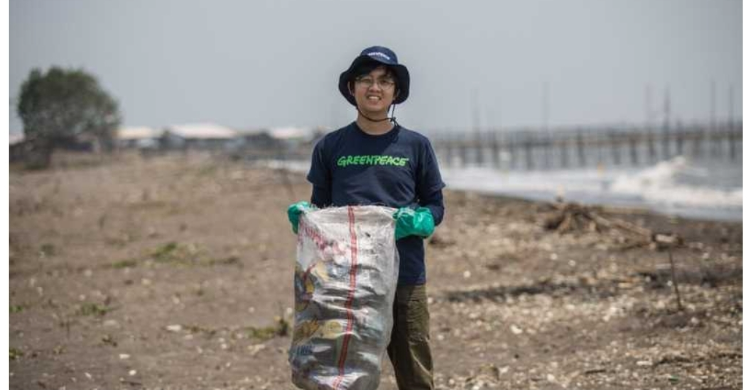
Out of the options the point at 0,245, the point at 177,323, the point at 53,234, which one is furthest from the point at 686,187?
the point at 0,245

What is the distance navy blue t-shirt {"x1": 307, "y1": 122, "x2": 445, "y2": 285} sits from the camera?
9.99ft

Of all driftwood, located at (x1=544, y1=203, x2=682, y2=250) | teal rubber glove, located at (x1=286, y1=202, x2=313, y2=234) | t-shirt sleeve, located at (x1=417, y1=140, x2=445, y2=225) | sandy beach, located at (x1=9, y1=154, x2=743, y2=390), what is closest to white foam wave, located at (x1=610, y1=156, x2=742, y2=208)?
sandy beach, located at (x1=9, y1=154, x2=743, y2=390)

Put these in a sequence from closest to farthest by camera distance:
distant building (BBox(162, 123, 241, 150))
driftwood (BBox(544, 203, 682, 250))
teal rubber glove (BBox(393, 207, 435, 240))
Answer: teal rubber glove (BBox(393, 207, 435, 240)), driftwood (BBox(544, 203, 682, 250)), distant building (BBox(162, 123, 241, 150))

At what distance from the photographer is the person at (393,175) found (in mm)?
3049

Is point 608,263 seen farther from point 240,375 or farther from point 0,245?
point 0,245

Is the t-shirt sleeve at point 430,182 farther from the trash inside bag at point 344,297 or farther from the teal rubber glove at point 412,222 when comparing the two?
the trash inside bag at point 344,297

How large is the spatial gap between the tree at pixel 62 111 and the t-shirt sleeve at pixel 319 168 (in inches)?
1331

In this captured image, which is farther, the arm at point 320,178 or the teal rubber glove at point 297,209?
the arm at point 320,178

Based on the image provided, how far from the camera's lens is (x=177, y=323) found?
6242 mm

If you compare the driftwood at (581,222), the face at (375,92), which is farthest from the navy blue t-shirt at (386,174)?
the driftwood at (581,222)

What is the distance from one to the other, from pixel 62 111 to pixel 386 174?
150ft

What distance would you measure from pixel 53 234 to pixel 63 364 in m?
7.16

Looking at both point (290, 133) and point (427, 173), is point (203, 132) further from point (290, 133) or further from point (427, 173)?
point (427, 173)

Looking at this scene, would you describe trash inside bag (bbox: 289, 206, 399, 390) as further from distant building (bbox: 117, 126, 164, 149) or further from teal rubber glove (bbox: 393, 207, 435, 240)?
distant building (bbox: 117, 126, 164, 149)
